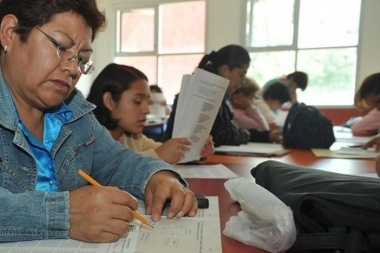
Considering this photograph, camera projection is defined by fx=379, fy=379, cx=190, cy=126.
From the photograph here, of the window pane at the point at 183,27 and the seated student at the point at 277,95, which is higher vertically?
the window pane at the point at 183,27

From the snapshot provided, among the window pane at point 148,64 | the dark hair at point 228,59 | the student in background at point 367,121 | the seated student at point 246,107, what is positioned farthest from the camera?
the window pane at point 148,64

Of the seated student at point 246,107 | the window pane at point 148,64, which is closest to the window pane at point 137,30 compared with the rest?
the window pane at point 148,64

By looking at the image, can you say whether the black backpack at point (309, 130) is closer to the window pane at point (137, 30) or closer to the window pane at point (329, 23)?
the window pane at point (329, 23)

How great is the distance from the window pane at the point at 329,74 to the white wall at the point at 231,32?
18cm

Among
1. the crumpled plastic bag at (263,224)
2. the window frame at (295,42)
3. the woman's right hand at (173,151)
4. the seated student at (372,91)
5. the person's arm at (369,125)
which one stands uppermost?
the window frame at (295,42)

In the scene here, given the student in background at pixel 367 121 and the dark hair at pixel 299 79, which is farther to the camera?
the dark hair at pixel 299 79

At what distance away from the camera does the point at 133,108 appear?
158cm

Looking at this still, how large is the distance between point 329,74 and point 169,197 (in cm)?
565

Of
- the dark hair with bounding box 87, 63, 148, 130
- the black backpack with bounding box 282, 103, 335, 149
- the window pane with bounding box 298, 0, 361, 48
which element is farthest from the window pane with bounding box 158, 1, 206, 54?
the dark hair with bounding box 87, 63, 148, 130

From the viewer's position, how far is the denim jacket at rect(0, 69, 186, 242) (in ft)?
1.93

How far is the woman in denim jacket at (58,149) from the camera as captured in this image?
59cm

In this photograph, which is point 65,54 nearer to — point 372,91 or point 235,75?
point 235,75

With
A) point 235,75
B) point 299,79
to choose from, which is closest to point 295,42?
point 299,79

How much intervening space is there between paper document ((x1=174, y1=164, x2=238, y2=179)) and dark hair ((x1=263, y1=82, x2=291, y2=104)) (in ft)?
9.09
